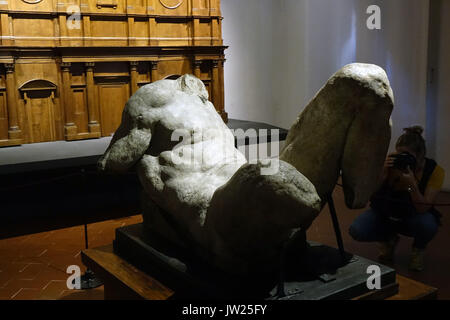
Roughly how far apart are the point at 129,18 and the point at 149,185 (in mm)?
6290

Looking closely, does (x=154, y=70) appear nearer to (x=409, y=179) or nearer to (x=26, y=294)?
(x=26, y=294)

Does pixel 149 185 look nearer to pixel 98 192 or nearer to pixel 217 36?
pixel 98 192

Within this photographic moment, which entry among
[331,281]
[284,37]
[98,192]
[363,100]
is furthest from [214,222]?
[284,37]

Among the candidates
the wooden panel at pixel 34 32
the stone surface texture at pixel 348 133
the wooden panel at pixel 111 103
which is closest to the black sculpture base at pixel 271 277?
the stone surface texture at pixel 348 133

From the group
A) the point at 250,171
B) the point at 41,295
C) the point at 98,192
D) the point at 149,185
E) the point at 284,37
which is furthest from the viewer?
the point at 284,37

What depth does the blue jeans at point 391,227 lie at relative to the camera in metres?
4.20

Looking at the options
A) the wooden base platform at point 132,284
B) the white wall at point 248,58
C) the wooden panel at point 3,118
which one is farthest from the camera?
the white wall at point 248,58

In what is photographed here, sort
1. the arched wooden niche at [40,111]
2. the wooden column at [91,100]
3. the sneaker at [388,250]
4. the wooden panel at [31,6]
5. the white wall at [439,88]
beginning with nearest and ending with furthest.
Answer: the sneaker at [388,250] < the white wall at [439,88] < the wooden panel at [31,6] < the arched wooden niche at [40,111] < the wooden column at [91,100]

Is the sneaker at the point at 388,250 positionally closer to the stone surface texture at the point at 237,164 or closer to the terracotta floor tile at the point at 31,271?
the stone surface texture at the point at 237,164

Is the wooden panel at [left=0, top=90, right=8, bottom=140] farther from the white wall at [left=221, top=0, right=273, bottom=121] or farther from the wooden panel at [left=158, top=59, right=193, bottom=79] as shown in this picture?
the white wall at [left=221, top=0, right=273, bottom=121]

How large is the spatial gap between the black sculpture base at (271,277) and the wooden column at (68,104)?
18.1 feet

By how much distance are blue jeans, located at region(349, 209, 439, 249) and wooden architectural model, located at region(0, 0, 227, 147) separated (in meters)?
5.08
